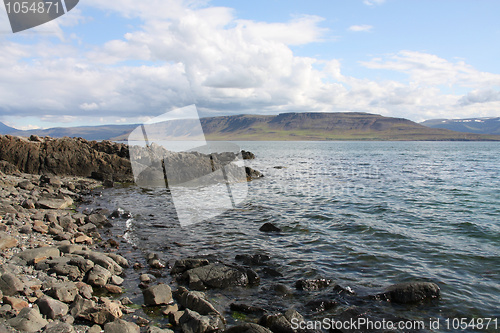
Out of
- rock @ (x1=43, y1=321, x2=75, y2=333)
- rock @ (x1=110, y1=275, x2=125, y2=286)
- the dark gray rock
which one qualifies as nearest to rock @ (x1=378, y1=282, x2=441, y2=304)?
the dark gray rock

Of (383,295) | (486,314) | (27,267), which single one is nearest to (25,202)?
(27,267)

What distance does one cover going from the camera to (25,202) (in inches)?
640

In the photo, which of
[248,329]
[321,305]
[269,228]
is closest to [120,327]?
[248,329]

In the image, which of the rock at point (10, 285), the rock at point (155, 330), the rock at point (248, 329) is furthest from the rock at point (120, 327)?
the rock at point (10, 285)

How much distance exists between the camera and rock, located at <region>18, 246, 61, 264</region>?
9.40 m

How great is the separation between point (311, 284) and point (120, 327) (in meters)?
5.69

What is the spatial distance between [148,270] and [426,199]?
22.3 m

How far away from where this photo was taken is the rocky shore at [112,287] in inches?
271

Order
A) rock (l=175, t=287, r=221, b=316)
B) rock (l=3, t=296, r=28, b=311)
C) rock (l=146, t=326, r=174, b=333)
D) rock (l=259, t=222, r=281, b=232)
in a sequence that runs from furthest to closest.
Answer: rock (l=259, t=222, r=281, b=232)
rock (l=175, t=287, r=221, b=316)
rock (l=146, t=326, r=174, b=333)
rock (l=3, t=296, r=28, b=311)

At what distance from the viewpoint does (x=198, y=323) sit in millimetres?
7074

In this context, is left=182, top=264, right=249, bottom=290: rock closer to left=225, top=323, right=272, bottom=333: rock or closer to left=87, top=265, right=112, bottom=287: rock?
left=87, top=265, right=112, bottom=287: rock

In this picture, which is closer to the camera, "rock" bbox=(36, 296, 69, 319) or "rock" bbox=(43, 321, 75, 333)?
"rock" bbox=(43, 321, 75, 333)

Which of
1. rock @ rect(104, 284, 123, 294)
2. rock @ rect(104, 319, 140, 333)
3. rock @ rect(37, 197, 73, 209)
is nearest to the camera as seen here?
rock @ rect(104, 319, 140, 333)

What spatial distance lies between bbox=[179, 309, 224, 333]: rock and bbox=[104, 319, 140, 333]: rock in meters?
1.02
